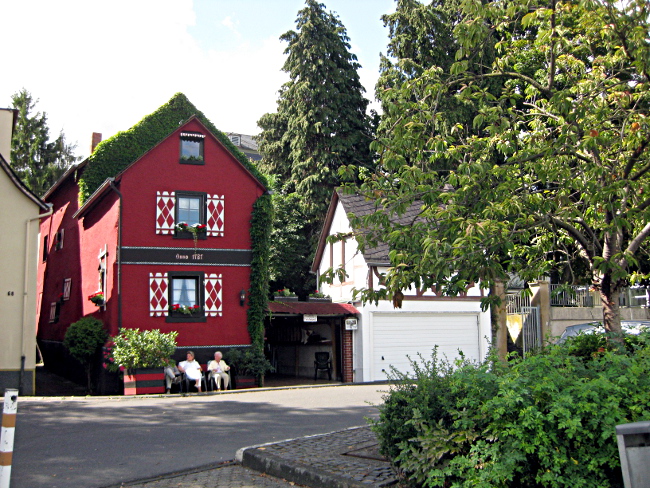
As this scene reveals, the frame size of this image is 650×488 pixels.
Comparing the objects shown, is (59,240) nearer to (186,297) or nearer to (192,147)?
(192,147)

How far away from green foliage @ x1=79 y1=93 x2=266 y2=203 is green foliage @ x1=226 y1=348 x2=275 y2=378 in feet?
25.2

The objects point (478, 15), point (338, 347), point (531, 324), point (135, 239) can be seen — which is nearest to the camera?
point (478, 15)

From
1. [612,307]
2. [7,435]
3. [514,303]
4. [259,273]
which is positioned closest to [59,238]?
[259,273]

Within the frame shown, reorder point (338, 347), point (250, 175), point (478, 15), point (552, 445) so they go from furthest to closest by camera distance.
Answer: point (338, 347) → point (250, 175) → point (478, 15) → point (552, 445)

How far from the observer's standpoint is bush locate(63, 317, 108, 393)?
2005 cm

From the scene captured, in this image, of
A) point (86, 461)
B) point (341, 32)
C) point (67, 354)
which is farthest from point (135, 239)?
point (341, 32)

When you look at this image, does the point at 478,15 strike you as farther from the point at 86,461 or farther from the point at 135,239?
the point at 135,239

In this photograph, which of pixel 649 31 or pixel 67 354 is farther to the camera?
pixel 67 354

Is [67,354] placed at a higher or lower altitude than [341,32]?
lower

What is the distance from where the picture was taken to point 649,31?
28.3 feet

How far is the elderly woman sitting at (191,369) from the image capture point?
1905 cm

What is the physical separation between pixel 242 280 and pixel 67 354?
27.2ft

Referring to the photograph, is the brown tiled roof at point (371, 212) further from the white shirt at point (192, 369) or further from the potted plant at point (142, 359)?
the potted plant at point (142, 359)

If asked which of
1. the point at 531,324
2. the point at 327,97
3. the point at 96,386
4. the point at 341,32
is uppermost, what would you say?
the point at 341,32
